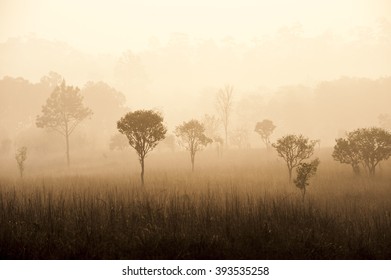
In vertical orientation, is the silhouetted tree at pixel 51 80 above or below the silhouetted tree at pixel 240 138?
above

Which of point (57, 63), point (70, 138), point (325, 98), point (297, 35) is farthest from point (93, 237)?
point (297, 35)

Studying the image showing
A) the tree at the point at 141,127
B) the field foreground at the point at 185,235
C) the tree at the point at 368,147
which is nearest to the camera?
the field foreground at the point at 185,235

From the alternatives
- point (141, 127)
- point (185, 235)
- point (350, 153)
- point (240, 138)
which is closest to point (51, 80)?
point (240, 138)

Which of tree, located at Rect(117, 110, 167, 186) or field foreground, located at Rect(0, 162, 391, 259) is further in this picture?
tree, located at Rect(117, 110, 167, 186)

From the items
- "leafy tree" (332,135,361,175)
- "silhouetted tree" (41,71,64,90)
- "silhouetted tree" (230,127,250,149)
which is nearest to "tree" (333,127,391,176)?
"leafy tree" (332,135,361,175)

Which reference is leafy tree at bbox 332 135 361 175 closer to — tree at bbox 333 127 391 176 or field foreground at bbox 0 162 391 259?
tree at bbox 333 127 391 176

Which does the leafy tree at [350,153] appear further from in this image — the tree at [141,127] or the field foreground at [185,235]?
the tree at [141,127]

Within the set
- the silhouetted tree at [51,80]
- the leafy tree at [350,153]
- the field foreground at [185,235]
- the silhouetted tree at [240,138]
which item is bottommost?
the field foreground at [185,235]

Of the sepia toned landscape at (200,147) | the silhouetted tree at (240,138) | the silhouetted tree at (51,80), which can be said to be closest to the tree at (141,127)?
the sepia toned landscape at (200,147)

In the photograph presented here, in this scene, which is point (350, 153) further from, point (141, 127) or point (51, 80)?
point (51, 80)

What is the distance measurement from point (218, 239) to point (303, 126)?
6315 centimetres

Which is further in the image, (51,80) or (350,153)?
(51,80)

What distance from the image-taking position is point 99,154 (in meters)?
43.3
